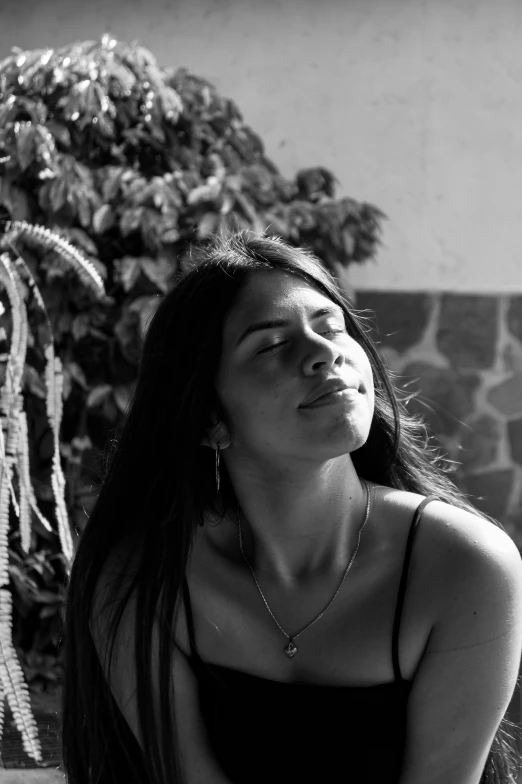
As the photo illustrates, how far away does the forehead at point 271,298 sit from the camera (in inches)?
63.1

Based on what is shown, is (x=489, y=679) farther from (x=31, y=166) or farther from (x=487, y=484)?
(x=487, y=484)

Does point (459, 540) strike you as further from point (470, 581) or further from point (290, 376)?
point (290, 376)

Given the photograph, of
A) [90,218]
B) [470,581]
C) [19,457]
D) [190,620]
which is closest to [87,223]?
[90,218]

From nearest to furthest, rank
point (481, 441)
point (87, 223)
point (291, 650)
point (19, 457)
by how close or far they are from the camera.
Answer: point (291, 650) → point (19, 457) → point (87, 223) → point (481, 441)

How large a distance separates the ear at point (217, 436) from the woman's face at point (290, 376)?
0.5 inches

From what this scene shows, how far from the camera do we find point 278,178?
376cm

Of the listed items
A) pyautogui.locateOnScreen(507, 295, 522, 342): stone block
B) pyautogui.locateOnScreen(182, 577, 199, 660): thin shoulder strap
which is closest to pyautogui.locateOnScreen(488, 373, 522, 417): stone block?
pyautogui.locateOnScreen(507, 295, 522, 342): stone block

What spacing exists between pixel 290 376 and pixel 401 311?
268 cm

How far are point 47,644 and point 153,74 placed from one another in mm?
1813

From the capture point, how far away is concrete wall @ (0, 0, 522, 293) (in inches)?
161

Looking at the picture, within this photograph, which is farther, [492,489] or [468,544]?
[492,489]

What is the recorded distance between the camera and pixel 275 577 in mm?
1676

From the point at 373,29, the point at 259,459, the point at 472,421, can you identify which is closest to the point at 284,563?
the point at 259,459

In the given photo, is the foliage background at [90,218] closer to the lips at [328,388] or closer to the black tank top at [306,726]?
the black tank top at [306,726]
